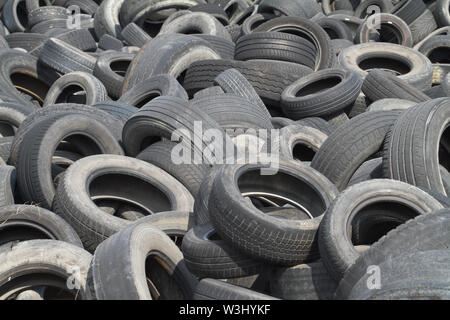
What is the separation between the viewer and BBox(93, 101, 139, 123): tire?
6621 millimetres

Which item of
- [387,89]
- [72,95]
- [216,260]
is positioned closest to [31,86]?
[72,95]

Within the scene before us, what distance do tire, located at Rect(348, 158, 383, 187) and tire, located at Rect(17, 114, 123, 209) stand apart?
236cm

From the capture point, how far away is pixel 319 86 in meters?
7.83

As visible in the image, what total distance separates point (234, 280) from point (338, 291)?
2.75ft

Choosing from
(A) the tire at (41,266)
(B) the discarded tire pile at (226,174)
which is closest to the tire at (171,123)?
(B) the discarded tire pile at (226,174)

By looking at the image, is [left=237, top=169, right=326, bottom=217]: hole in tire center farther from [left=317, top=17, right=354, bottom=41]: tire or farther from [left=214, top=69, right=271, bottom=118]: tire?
[left=317, top=17, right=354, bottom=41]: tire

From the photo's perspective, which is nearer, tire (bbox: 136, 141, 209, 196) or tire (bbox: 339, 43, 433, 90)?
tire (bbox: 136, 141, 209, 196)

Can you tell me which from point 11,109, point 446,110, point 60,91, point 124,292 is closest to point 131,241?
point 124,292

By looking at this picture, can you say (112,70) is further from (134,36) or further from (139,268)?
(139,268)

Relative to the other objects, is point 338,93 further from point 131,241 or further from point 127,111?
point 131,241

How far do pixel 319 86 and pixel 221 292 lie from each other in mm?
4817

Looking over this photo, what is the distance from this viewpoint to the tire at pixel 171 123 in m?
5.45

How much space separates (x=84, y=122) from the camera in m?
5.79

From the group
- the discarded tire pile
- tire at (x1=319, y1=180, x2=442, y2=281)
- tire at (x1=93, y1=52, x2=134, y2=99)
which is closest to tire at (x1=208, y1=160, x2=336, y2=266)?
the discarded tire pile
